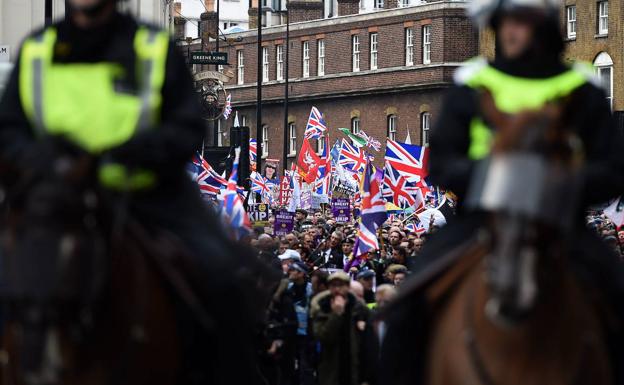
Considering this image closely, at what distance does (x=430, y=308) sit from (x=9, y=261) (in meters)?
1.89

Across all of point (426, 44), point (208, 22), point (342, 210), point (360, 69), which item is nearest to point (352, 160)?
point (342, 210)

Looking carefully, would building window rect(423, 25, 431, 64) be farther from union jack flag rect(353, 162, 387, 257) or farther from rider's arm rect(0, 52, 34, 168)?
rider's arm rect(0, 52, 34, 168)

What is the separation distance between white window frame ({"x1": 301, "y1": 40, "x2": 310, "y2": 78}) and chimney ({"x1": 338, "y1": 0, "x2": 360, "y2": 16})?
8.95 feet

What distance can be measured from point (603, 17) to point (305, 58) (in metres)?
25.6

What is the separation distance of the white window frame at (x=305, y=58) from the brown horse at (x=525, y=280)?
292 ft

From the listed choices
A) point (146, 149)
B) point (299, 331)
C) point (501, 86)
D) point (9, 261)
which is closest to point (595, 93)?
point (501, 86)

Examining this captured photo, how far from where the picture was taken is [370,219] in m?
23.5

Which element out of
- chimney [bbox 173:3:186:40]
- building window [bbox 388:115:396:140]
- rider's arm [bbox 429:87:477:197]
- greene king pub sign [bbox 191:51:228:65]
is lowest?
rider's arm [bbox 429:87:477:197]

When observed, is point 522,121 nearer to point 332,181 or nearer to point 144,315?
point 144,315

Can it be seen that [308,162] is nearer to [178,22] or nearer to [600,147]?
[600,147]

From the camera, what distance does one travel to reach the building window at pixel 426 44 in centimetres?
8594

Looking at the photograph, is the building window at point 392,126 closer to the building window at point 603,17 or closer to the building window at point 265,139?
the building window at point 265,139

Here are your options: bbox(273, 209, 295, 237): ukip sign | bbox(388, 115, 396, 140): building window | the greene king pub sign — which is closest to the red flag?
the greene king pub sign

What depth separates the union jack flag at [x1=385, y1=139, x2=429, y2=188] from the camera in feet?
115
